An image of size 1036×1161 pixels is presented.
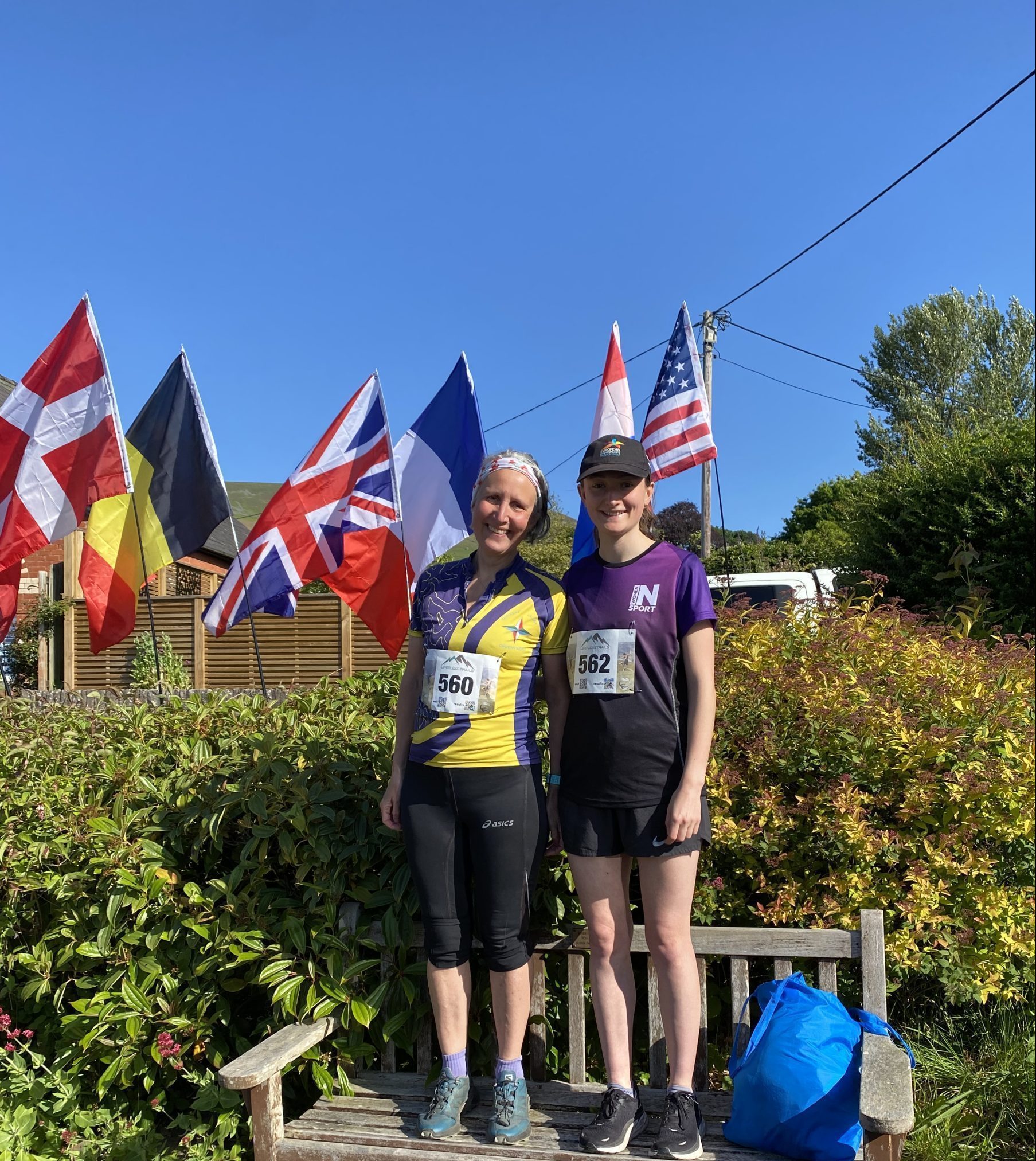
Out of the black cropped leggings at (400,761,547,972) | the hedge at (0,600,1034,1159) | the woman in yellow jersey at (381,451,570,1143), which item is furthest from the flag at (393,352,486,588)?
the black cropped leggings at (400,761,547,972)

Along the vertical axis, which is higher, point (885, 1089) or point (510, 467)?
point (510, 467)

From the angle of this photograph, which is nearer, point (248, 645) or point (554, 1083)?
point (554, 1083)

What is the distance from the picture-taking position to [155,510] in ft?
19.7

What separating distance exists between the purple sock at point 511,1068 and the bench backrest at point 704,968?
0.30 meters

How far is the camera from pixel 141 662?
600 inches

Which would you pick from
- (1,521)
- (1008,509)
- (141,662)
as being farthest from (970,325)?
(1,521)

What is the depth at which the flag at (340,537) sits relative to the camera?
5910 mm

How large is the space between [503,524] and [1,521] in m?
4.61

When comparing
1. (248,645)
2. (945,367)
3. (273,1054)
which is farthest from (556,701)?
(945,367)

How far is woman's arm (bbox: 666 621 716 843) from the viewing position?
232cm

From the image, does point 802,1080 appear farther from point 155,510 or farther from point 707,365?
point 707,365

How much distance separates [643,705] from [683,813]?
279 mm

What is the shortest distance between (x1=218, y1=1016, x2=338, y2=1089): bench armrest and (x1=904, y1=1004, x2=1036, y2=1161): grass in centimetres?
176

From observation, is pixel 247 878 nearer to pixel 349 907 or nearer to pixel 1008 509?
pixel 349 907
